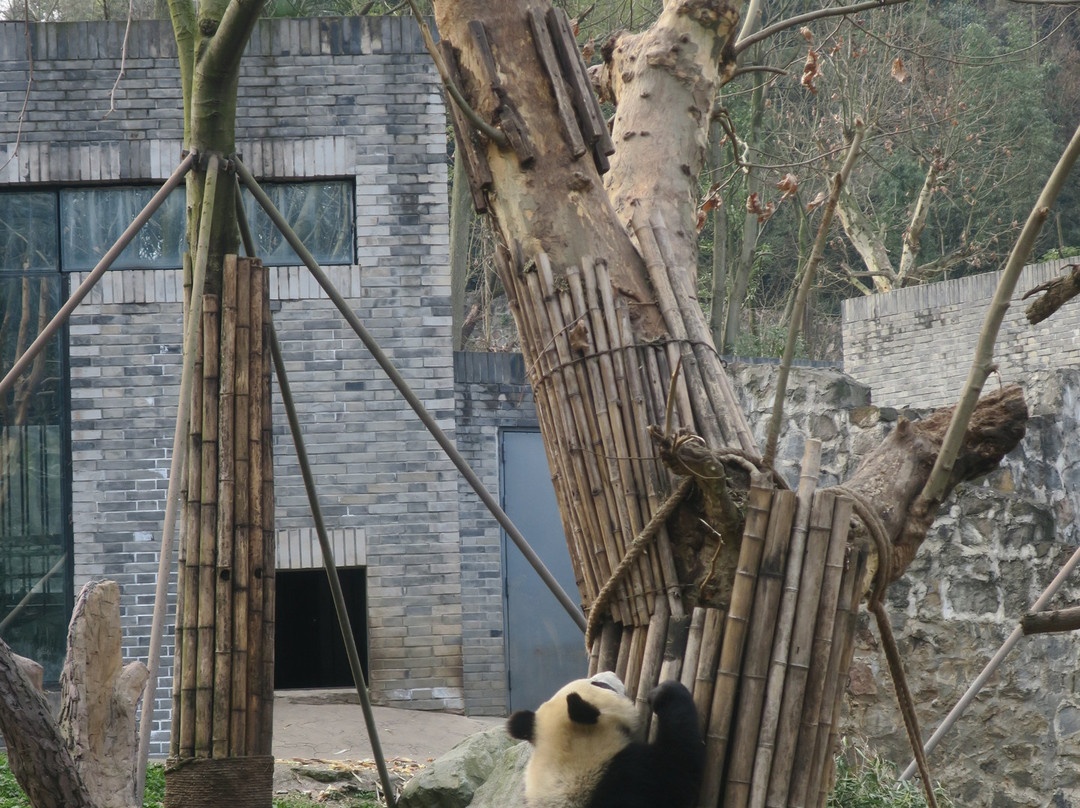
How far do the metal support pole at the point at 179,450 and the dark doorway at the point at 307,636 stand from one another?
27.6ft

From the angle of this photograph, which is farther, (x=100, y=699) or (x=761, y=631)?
(x=100, y=699)

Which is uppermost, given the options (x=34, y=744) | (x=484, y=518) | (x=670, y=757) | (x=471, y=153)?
(x=471, y=153)

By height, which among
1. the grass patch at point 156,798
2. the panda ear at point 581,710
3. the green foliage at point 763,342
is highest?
the green foliage at point 763,342

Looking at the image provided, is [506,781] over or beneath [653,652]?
beneath

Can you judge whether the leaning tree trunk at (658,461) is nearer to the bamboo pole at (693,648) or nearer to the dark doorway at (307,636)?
the bamboo pole at (693,648)

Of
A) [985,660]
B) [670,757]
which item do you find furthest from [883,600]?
[985,660]

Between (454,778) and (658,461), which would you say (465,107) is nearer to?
(658,461)

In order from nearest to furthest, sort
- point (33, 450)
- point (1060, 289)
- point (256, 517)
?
1. point (1060, 289)
2. point (256, 517)
3. point (33, 450)

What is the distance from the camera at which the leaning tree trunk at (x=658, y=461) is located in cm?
227

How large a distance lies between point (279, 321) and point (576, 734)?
724 centimetres

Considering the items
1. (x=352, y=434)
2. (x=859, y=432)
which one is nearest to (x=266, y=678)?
(x=859, y=432)

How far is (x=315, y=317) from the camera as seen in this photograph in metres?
9.41

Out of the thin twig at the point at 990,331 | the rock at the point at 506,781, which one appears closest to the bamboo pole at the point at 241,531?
the thin twig at the point at 990,331

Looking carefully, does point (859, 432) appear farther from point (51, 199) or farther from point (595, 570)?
point (51, 199)
